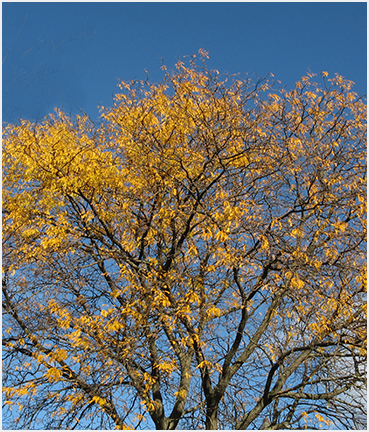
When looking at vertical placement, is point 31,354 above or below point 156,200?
below

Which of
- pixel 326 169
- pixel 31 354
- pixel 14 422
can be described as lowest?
pixel 14 422


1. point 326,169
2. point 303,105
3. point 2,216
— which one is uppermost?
point 303,105

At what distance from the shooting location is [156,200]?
816 cm

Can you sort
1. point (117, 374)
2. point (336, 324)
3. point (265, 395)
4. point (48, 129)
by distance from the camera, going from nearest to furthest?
point (117, 374)
point (336, 324)
point (265, 395)
point (48, 129)

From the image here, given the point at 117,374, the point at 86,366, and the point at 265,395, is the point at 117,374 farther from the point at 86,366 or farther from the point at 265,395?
the point at 265,395

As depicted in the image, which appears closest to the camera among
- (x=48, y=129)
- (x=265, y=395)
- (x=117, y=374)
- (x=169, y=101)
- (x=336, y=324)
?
(x=117, y=374)

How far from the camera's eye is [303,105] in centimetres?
950

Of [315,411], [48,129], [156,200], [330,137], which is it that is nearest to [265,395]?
[315,411]

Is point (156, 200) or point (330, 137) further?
point (330, 137)

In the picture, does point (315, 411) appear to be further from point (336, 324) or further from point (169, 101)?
point (169, 101)

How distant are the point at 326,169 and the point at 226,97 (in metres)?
2.48

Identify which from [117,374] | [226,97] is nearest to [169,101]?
[226,97]

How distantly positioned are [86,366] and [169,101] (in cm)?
515

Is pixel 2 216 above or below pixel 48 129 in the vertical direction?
below
